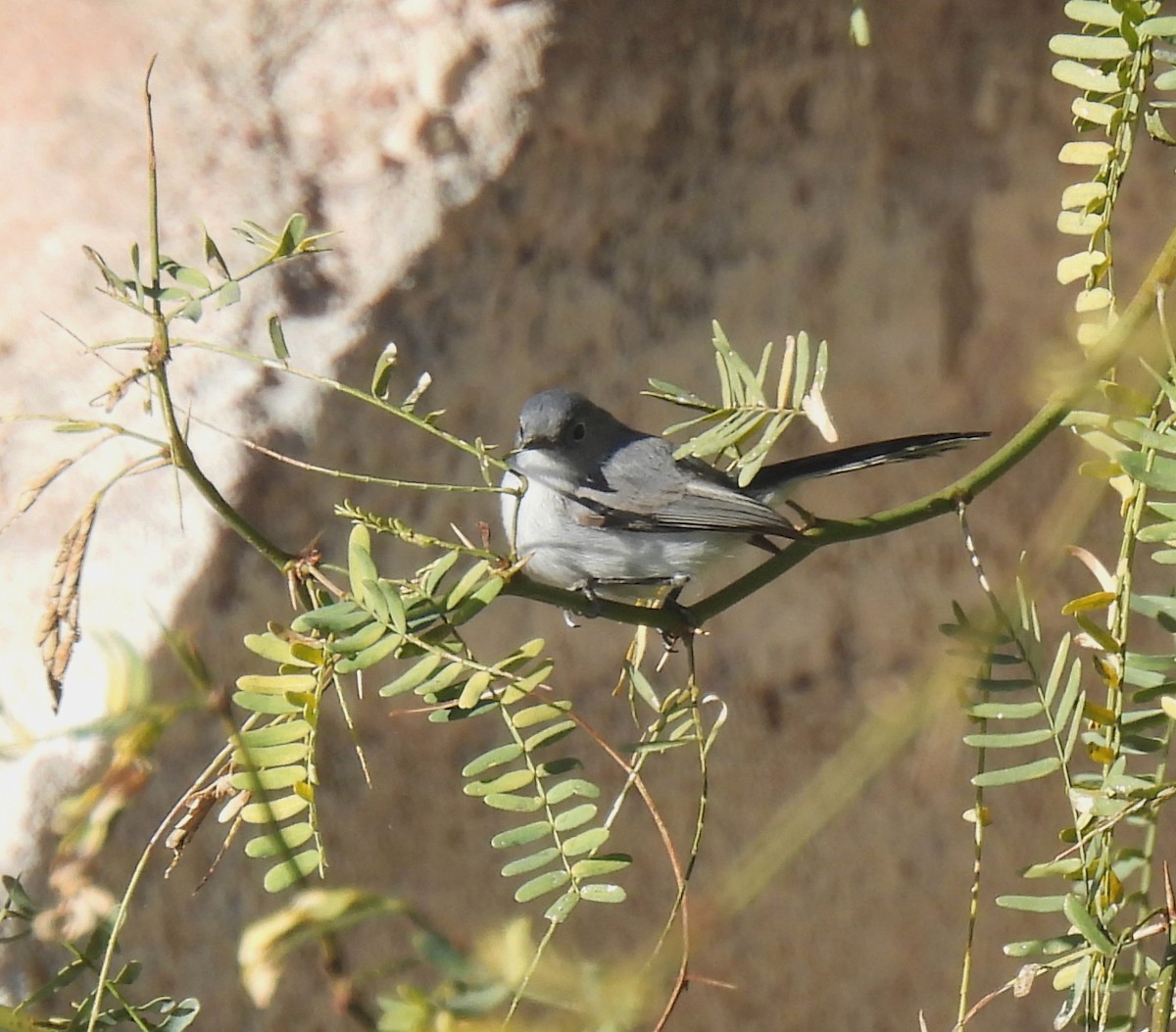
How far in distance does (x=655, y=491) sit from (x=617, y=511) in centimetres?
7

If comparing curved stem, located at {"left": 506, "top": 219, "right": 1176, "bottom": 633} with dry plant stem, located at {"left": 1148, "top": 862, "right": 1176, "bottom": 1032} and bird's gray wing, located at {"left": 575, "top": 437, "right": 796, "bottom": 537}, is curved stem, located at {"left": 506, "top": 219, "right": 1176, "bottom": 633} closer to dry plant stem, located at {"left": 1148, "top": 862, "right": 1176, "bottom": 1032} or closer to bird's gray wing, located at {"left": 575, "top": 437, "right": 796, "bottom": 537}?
dry plant stem, located at {"left": 1148, "top": 862, "right": 1176, "bottom": 1032}

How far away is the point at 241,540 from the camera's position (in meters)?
1.93

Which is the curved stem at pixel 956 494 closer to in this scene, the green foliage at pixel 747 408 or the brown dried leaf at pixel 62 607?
the green foliage at pixel 747 408

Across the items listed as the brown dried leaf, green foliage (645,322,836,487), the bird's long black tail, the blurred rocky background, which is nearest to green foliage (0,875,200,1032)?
the brown dried leaf

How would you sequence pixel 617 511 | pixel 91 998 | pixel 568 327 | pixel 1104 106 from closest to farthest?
pixel 91 998 < pixel 1104 106 < pixel 568 327 < pixel 617 511

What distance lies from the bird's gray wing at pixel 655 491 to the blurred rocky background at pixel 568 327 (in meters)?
0.10

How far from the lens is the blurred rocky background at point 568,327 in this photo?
6.43 feet

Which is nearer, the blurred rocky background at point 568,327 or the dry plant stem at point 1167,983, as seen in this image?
the dry plant stem at point 1167,983

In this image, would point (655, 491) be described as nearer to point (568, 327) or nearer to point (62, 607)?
point (568, 327)

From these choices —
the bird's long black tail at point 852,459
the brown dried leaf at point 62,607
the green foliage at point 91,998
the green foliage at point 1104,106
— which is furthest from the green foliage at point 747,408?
the green foliage at point 91,998

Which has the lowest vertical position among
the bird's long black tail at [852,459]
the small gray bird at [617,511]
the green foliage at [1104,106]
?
the small gray bird at [617,511]

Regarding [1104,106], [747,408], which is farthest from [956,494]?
[1104,106]

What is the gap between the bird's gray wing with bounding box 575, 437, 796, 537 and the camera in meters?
2.28

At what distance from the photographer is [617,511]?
237 cm
